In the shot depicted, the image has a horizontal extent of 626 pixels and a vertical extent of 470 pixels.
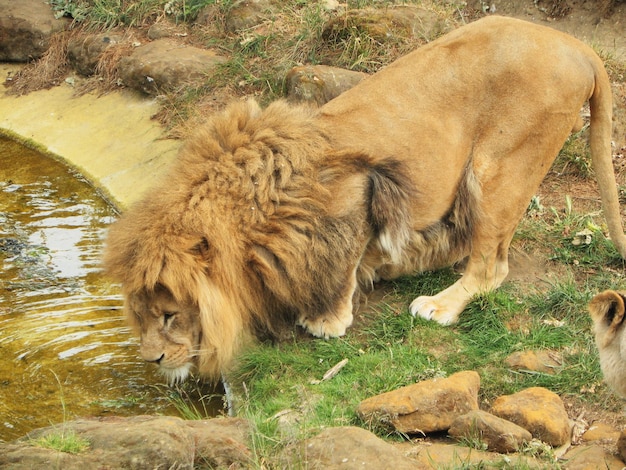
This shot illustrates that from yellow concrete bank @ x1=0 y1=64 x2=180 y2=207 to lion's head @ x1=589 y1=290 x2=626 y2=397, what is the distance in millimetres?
4379

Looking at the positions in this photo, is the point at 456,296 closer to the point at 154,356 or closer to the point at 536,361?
the point at 536,361

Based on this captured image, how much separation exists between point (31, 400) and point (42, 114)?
4.56 metres

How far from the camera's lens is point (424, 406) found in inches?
148

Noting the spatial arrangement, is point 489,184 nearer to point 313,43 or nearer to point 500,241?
point 500,241

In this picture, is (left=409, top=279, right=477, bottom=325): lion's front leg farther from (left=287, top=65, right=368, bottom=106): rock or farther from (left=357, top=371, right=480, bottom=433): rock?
(left=287, top=65, right=368, bottom=106): rock

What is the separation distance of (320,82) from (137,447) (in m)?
4.29

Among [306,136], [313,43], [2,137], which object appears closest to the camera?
[306,136]

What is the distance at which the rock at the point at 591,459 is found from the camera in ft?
10.9

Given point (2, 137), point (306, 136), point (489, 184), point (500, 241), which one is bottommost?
point (2, 137)

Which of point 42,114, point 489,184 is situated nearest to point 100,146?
point 42,114

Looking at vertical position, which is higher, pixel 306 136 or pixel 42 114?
pixel 306 136

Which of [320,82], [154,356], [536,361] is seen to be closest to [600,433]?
[536,361]

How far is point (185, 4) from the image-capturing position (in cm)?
913

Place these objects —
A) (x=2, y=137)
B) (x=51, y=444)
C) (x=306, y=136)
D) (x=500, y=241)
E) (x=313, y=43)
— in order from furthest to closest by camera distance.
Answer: (x=2, y=137), (x=313, y=43), (x=500, y=241), (x=306, y=136), (x=51, y=444)
